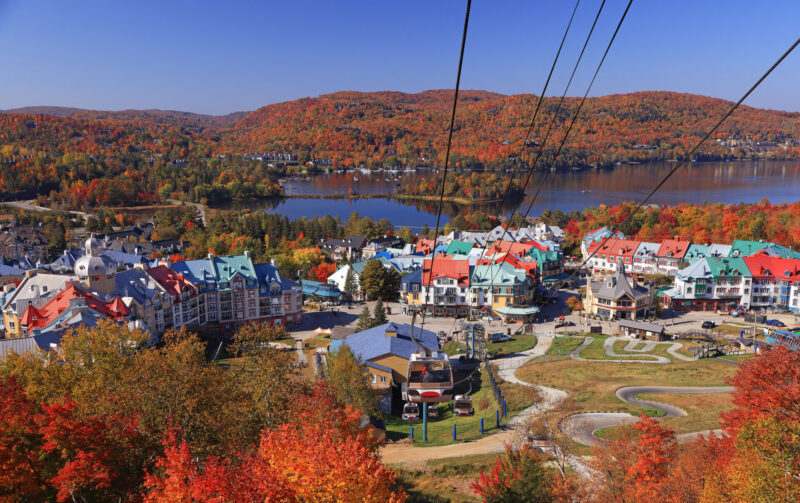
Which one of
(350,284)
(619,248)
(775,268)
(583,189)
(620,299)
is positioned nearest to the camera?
(620,299)

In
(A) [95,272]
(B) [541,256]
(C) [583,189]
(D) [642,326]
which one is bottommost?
(D) [642,326]

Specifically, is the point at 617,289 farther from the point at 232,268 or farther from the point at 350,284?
the point at 232,268

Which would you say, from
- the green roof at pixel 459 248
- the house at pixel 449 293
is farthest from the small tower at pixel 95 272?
the green roof at pixel 459 248

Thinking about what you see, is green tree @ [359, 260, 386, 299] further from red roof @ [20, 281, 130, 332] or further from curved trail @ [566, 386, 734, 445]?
curved trail @ [566, 386, 734, 445]

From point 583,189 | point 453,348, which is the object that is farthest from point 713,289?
point 583,189

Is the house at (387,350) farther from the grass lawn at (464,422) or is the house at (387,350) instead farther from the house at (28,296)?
the house at (28,296)

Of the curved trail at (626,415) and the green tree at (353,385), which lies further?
the green tree at (353,385)
